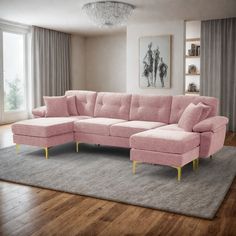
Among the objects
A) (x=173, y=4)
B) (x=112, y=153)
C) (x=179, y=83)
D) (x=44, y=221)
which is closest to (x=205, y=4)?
(x=173, y=4)

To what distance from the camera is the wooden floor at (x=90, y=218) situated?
2.35 meters

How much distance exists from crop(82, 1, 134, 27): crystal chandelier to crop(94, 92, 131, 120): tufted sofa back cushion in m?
1.55

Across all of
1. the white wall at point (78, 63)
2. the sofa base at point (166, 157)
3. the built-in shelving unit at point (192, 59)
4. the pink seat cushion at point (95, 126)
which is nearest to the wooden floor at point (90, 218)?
the sofa base at point (166, 157)

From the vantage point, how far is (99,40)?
393 inches

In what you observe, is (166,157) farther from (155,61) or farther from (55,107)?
(155,61)

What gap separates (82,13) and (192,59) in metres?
2.79

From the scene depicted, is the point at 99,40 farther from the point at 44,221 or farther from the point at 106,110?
the point at 44,221

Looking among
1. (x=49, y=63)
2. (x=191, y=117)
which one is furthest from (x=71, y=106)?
(x=49, y=63)

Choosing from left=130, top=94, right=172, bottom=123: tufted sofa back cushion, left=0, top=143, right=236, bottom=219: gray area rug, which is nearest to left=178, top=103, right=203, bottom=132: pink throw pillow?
left=0, top=143, right=236, bottom=219: gray area rug

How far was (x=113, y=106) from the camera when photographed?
529 cm

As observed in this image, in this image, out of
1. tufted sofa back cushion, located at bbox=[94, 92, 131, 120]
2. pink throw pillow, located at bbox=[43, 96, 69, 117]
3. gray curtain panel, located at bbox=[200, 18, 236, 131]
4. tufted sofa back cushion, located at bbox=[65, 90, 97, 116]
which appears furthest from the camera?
gray curtain panel, located at bbox=[200, 18, 236, 131]

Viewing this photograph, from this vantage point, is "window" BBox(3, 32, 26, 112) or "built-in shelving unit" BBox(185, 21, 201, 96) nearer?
"built-in shelving unit" BBox(185, 21, 201, 96)

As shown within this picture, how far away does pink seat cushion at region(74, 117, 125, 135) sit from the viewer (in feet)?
15.1

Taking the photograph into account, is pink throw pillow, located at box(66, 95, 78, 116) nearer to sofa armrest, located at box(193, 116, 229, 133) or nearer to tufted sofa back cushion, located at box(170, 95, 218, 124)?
tufted sofa back cushion, located at box(170, 95, 218, 124)
